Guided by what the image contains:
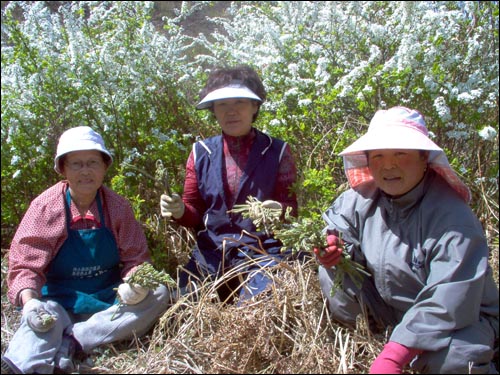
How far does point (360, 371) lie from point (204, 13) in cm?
771

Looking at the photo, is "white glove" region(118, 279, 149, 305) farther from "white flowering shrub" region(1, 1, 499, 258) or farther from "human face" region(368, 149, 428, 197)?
"human face" region(368, 149, 428, 197)

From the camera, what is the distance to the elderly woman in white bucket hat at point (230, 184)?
2900 mm

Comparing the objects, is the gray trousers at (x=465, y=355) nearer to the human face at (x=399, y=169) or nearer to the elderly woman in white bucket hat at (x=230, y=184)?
the human face at (x=399, y=169)

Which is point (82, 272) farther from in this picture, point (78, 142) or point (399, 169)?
point (399, 169)

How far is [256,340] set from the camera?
7.92 feet

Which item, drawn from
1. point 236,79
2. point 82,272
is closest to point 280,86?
point 236,79

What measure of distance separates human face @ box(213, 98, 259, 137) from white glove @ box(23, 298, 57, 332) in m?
1.25

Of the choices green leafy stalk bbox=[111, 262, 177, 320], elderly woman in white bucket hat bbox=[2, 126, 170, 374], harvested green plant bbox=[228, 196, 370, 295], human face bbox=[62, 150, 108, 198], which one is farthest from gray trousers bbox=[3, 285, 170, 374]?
harvested green plant bbox=[228, 196, 370, 295]

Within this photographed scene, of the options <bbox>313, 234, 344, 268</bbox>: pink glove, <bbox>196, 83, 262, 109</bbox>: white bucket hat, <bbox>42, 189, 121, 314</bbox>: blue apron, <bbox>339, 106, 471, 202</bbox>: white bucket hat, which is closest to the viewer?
<bbox>339, 106, 471, 202</bbox>: white bucket hat

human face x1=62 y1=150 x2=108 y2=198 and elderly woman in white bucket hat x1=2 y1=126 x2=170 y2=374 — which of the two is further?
human face x1=62 y1=150 x2=108 y2=198

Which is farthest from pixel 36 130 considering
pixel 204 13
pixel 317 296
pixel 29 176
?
pixel 204 13

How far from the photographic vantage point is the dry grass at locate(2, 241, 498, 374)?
→ 2.37 meters

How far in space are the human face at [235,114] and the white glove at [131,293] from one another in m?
0.93

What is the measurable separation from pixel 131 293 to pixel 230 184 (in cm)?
77
